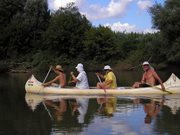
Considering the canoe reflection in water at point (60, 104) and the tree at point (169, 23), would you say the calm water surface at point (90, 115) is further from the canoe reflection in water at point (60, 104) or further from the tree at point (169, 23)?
the tree at point (169, 23)

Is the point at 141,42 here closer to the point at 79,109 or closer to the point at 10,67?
the point at 10,67

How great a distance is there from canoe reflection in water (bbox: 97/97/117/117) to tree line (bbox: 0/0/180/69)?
119ft

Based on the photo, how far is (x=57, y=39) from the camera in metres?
65.4

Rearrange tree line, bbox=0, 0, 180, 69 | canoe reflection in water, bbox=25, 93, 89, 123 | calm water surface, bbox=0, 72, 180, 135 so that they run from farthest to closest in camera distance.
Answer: tree line, bbox=0, 0, 180, 69 → canoe reflection in water, bbox=25, 93, 89, 123 → calm water surface, bbox=0, 72, 180, 135

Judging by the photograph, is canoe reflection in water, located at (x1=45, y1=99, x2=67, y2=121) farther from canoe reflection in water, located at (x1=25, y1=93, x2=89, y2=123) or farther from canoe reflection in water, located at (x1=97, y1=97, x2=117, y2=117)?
canoe reflection in water, located at (x1=97, y1=97, x2=117, y2=117)

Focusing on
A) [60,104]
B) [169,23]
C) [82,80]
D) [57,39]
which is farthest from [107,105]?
[57,39]

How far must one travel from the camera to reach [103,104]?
1839 centimetres

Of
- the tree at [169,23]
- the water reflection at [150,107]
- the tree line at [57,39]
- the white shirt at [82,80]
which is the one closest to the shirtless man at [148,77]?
the water reflection at [150,107]

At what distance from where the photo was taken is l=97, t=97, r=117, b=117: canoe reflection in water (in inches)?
635

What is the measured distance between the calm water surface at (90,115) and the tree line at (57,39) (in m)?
36.7

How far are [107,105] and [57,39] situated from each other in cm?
4804

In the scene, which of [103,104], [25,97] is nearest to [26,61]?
[25,97]

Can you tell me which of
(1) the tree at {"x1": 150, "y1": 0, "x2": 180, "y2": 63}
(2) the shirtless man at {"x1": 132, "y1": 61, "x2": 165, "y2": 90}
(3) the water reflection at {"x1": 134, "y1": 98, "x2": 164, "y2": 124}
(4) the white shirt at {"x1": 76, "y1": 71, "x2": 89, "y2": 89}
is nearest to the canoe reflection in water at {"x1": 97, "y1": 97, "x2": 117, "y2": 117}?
(3) the water reflection at {"x1": 134, "y1": 98, "x2": 164, "y2": 124}

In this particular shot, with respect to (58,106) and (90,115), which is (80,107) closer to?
(58,106)
